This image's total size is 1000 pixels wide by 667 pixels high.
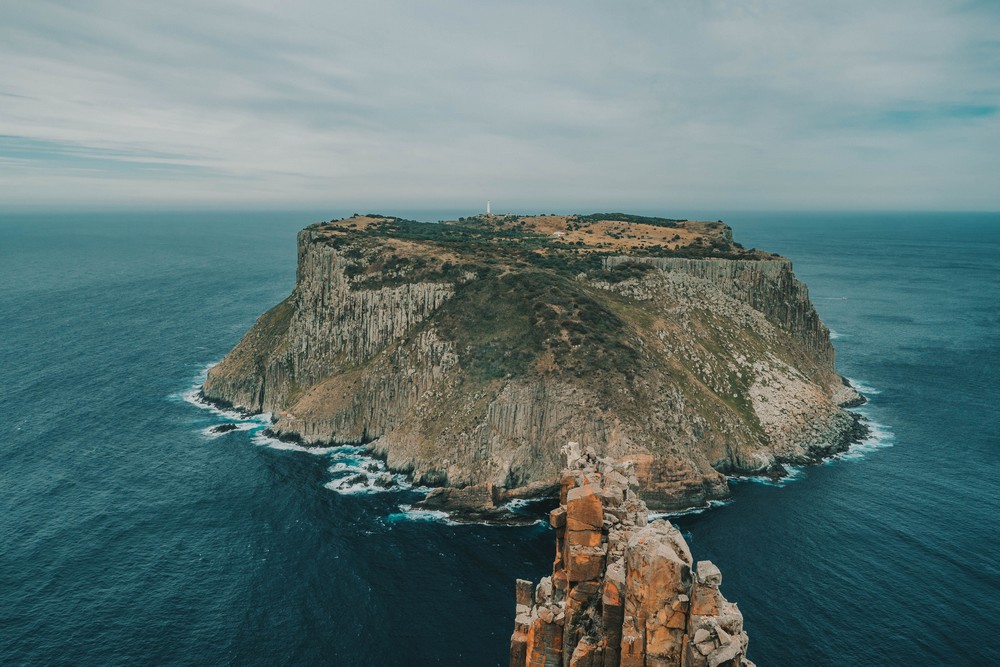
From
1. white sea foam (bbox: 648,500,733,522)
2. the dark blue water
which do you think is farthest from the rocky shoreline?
the dark blue water

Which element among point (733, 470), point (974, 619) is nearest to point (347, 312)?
point (733, 470)

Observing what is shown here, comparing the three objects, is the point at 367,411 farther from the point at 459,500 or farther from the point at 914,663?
the point at 914,663

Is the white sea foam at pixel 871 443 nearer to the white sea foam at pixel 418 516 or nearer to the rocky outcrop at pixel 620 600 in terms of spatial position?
the white sea foam at pixel 418 516

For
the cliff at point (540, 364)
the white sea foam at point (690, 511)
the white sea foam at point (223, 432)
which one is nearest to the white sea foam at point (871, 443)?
the cliff at point (540, 364)

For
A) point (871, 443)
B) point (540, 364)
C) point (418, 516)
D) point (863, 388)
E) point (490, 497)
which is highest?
point (540, 364)

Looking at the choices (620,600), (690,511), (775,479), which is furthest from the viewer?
(775,479)

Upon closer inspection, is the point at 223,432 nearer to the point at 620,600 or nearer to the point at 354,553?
the point at 354,553

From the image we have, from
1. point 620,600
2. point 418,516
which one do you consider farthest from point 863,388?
point 620,600
